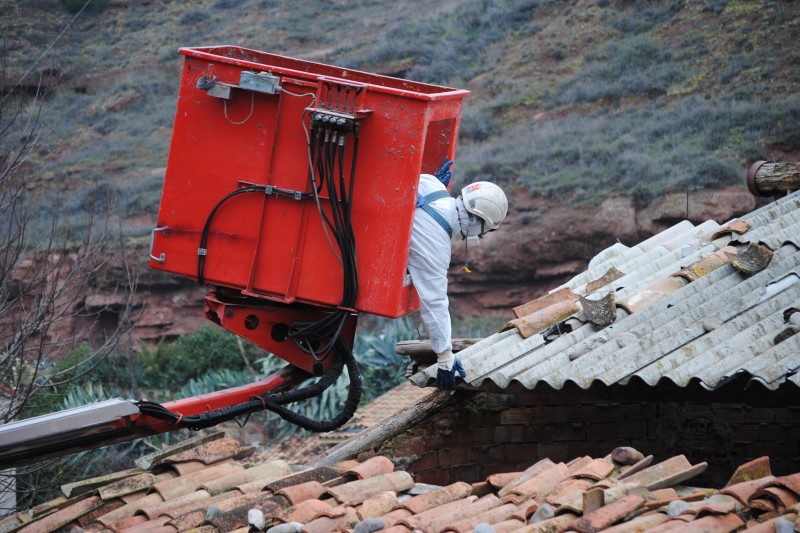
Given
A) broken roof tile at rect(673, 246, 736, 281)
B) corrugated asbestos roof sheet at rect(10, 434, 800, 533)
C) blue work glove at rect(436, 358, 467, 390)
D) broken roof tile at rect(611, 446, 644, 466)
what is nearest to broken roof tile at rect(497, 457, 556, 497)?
corrugated asbestos roof sheet at rect(10, 434, 800, 533)

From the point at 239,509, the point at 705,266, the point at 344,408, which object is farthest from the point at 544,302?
the point at 239,509

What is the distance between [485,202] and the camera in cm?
636

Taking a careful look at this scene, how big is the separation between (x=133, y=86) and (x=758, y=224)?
1289 inches

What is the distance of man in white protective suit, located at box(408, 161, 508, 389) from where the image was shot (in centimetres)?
615

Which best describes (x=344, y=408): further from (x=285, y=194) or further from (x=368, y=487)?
(x=285, y=194)

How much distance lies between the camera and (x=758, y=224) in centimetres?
828

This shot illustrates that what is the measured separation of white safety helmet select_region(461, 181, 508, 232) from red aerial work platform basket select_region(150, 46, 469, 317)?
53 cm

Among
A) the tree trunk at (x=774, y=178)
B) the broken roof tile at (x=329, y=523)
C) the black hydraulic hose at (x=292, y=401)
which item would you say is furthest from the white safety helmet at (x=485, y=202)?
the tree trunk at (x=774, y=178)

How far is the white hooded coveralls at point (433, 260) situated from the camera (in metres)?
6.14

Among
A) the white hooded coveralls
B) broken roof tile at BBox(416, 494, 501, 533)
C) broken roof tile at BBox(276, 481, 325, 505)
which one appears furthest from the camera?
the white hooded coveralls

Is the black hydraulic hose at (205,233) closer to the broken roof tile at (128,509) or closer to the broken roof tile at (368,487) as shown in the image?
the broken roof tile at (128,509)

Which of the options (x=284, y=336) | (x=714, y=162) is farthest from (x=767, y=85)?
(x=284, y=336)

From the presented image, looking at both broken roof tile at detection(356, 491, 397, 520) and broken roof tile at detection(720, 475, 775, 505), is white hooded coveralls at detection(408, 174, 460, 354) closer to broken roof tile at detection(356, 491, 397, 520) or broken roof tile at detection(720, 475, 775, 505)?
broken roof tile at detection(356, 491, 397, 520)

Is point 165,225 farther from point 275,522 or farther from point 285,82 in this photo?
point 275,522
